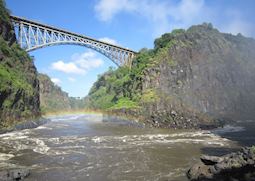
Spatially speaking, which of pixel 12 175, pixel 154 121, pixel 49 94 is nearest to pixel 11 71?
pixel 154 121

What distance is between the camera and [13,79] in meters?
44.2

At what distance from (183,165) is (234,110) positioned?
46983 millimetres

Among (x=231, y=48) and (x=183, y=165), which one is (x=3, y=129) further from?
(x=231, y=48)

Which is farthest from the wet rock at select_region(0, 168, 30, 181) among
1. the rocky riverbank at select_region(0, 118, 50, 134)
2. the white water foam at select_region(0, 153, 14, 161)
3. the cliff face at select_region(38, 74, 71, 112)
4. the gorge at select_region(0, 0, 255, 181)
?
the cliff face at select_region(38, 74, 71, 112)

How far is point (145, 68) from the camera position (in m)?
63.6

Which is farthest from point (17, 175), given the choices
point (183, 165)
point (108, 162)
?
point (183, 165)

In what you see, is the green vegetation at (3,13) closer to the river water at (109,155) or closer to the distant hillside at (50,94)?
the river water at (109,155)

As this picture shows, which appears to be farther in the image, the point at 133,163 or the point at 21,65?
the point at 21,65

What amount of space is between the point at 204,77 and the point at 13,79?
37687mm

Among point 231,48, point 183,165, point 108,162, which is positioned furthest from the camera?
point 231,48

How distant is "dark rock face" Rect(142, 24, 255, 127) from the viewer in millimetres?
60125

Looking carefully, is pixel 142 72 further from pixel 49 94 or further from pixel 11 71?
pixel 49 94

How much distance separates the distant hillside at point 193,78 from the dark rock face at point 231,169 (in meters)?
34.9

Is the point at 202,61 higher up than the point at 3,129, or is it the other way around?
the point at 202,61
